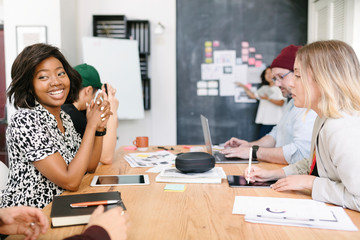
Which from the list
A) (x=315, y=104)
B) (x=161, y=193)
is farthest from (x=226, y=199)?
(x=315, y=104)

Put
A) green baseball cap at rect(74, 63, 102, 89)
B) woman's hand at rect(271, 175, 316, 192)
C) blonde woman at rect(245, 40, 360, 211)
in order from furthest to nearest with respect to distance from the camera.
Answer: green baseball cap at rect(74, 63, 102, 89) < woman's hand at rect(271, 175, 316, 192) < blonde woman at rect(245, 40, 360, 211)

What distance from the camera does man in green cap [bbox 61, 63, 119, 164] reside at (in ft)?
6.33

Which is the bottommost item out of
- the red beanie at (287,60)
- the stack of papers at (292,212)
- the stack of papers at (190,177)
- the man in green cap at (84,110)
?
the stack of papers at (190,177)

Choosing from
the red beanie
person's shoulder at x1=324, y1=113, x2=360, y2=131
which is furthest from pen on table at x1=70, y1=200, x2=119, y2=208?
the red beanie

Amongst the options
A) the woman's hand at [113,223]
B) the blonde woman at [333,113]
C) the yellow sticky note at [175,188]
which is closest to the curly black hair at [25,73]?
the yellow sticky note at [175,188]

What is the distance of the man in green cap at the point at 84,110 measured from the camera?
193 centimetres

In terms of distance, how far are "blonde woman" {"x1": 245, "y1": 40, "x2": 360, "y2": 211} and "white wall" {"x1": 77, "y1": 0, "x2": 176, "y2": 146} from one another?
318 centimetres

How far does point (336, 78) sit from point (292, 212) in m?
0.49

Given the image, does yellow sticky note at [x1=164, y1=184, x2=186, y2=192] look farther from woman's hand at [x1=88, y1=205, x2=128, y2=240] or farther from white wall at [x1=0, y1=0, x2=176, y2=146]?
white wall at [x1=0, y1=0, x2=176, y2=146]

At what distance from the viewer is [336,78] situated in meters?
1.17

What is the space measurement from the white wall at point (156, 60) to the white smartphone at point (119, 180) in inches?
114

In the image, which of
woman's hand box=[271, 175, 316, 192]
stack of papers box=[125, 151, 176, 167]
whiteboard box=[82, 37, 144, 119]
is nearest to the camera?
woman's hand box=[271, 175, 316, 192]

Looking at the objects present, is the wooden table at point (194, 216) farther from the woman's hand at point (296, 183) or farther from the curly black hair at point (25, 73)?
the curly black hair at point (25, 73)

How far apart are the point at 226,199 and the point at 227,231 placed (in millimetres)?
287
